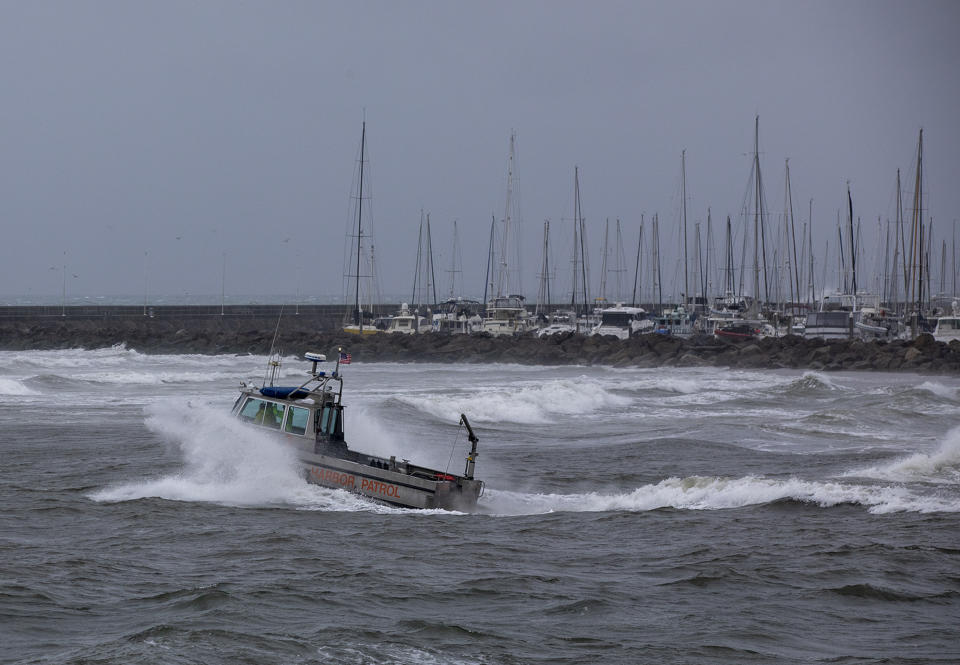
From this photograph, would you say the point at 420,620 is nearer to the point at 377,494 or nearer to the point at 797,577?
the point at 797,577

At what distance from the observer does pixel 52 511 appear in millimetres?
15609

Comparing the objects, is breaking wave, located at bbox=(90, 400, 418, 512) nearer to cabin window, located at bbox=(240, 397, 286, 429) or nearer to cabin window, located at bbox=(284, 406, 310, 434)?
cabin window, located at bbox=(240, 397, 286, 429)

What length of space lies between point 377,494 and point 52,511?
4561mm

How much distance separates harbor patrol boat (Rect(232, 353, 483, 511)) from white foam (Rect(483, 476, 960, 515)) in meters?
0.84

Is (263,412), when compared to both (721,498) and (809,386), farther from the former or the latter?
(809,386)

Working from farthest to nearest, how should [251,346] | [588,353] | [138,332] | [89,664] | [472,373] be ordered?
[138,332], [251,346], [588,353], [472,373], [89,664]

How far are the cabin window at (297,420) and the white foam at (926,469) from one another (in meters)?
9.35

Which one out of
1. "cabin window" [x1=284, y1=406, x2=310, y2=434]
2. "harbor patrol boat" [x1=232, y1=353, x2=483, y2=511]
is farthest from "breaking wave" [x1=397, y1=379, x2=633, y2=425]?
"cabin window" [x1=284, y1=406, x2=310, y2=434]

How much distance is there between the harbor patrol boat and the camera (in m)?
16.0

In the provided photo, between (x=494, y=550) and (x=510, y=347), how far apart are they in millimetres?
49190

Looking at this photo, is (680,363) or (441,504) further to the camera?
(680,363)

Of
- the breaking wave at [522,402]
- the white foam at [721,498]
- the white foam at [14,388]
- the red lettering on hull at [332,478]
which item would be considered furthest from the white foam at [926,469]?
the white foam at [14,388]

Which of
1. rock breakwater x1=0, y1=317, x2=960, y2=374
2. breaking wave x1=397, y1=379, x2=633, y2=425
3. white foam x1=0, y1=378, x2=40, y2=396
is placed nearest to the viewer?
breaking wave x1=397, y1=379, x2=633, y2=425

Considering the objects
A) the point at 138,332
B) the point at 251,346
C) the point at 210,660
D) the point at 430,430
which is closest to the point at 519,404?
the point at 430,430
